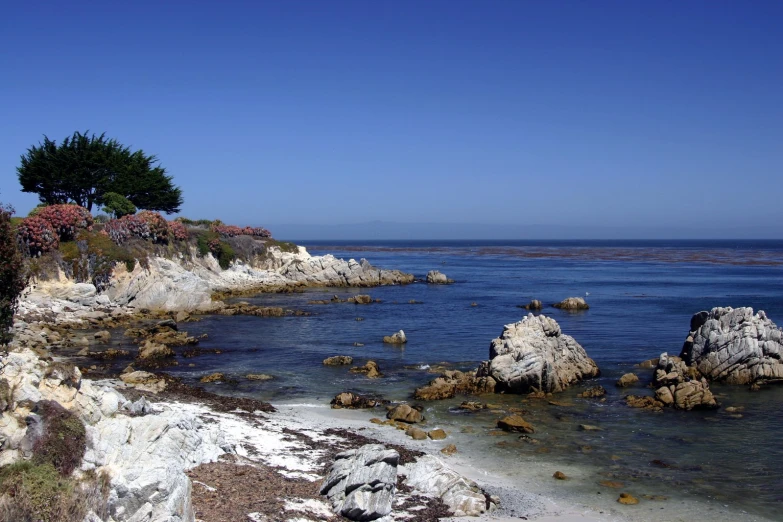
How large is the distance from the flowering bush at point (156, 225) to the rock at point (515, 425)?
4488cm

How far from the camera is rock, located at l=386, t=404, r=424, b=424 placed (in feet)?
73.4

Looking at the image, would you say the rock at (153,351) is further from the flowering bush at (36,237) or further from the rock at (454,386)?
the flowering bush at (36,237)

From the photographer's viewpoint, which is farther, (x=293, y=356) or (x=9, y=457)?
(x=293, y=356)

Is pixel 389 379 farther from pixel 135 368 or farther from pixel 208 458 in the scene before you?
pixel 208 458

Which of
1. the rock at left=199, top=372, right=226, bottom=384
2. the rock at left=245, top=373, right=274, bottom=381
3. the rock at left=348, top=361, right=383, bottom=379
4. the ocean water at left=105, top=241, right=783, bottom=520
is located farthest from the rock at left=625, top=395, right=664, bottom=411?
the rock at left=199, top=372, right=226, bottom=384

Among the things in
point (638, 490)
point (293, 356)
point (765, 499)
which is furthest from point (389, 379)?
point (765, 499)

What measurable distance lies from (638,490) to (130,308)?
39.5 meters

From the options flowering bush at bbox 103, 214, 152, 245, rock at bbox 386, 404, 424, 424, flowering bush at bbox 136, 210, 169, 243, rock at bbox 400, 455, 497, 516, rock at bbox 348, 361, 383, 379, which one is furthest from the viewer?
flowering bush at bbox 136, 210, 169, 243

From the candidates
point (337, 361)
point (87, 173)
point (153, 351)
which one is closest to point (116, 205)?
point (87, 173)

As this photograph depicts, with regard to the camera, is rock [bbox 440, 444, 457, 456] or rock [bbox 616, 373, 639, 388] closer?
Answer: rock [bbox 440, 444, 457, 456]

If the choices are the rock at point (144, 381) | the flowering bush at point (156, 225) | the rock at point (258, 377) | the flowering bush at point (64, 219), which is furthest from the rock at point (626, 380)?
the flowering bush at point (156, 225)

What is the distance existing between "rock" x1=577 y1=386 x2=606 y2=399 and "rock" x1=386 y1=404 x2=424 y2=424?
785 centimetres

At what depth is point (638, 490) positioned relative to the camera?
16859 mm

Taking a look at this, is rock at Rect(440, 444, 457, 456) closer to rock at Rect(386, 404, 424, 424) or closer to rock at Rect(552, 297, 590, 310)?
rock at Rect(386, 404, 424, 424)
